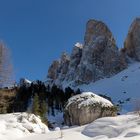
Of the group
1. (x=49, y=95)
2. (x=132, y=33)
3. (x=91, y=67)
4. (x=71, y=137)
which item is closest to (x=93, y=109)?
(x=71, y=137)

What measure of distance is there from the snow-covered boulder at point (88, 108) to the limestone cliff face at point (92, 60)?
303 ft

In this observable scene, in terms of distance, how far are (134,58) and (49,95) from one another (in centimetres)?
7658

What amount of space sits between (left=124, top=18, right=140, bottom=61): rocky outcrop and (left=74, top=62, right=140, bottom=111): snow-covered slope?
14.7 meters

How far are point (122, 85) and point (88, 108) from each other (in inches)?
2840

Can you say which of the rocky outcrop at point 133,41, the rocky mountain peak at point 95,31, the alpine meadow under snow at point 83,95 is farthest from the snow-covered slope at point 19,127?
the rocky outcrop at point 133,41

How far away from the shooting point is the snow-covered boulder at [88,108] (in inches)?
1341

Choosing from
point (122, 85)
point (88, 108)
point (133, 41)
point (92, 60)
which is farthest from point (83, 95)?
point (133, 41)

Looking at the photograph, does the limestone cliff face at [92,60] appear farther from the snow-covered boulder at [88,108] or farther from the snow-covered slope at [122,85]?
the snow-covered boulder at [88,108]

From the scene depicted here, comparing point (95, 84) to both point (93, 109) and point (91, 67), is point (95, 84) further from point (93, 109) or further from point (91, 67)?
point (93, 109)

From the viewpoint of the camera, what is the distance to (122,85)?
105438mm

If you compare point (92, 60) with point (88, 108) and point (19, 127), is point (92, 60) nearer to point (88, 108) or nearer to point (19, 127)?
point (88, 108)

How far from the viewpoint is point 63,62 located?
510ft

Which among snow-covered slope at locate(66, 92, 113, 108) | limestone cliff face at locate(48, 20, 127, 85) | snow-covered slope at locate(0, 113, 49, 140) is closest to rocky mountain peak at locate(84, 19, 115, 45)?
limestone cliff face at locate(48, 20, 127, 85)

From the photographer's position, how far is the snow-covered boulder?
34.1m
